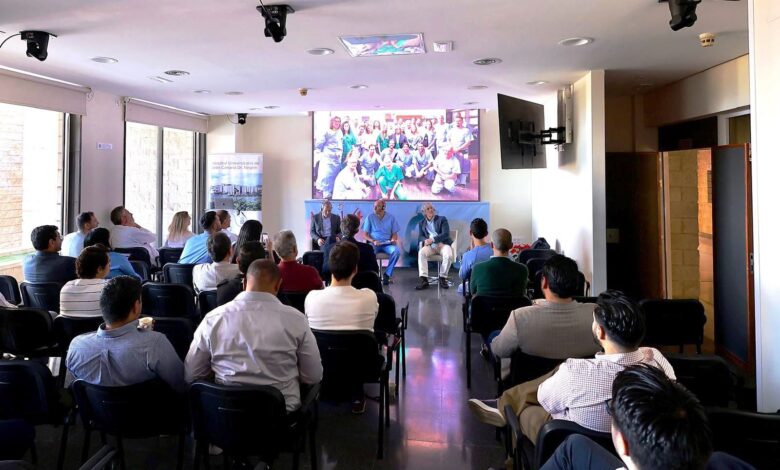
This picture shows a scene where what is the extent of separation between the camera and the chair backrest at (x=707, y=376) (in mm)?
2305

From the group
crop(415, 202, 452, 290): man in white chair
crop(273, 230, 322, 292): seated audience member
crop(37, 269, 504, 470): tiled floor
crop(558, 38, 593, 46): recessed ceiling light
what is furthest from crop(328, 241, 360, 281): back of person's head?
crop(415, 202, 452, 290): man in white chair

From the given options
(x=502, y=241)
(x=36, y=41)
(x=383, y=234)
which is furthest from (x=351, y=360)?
(x=383, y=234)

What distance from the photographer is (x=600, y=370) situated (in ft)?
5.74

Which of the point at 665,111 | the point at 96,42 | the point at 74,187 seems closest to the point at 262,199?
the point at 74,187

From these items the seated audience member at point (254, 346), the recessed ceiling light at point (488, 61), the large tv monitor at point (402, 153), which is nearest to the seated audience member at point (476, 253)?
the recessed ceiling light at point (488, 61)

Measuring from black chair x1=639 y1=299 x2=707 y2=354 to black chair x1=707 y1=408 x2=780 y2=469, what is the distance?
6.45ft

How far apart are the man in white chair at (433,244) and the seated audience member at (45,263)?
16.2 feet

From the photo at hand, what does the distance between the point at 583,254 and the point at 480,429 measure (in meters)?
3.67

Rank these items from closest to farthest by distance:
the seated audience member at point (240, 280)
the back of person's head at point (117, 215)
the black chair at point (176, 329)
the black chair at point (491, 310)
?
the black chair at point (176, 329) → the seated audience member at point (240, 280) → the black chair at point (491, 310) → the back of person's head at point (117, 215)

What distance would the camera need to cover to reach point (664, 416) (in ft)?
3.31

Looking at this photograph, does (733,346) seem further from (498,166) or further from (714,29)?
(498,166)

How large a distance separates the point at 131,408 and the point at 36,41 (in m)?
4.01

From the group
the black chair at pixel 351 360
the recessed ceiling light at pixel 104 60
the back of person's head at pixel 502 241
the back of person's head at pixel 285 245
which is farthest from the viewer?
the recessed ceiling light at pixel 104 60

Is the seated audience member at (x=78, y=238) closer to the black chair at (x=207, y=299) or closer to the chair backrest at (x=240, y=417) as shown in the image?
the black chair at (x=207, y=299)
